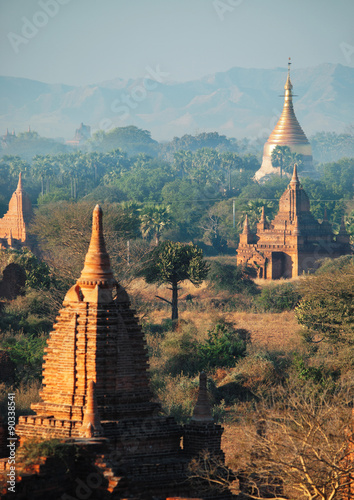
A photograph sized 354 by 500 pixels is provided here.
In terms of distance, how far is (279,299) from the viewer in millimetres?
60281

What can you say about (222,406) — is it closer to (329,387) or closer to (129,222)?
(329,387)

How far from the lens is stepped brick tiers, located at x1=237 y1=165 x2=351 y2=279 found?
7781 centimetres

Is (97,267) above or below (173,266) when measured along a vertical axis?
above

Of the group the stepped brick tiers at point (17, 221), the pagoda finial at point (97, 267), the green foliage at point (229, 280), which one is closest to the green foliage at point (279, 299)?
the green foliage at point (229, 280)

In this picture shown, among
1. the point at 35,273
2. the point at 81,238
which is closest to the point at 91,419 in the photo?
the point at 81,238

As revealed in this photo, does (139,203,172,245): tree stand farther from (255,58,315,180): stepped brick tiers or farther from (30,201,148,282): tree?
(255,58,315,180): stepped brick tiers

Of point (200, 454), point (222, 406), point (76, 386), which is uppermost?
point (76, 386)

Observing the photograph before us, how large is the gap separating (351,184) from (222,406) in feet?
436

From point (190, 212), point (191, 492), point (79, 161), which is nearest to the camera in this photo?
point (191, 492)

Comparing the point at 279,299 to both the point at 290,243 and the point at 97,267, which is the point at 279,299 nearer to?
the point at 290,243

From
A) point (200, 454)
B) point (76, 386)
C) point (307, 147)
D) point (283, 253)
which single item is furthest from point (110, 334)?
point (307, 147)

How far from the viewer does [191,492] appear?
2102cm

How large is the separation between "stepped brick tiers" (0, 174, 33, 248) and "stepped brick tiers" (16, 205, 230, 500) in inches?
2705

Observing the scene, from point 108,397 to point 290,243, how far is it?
58.9 metres
